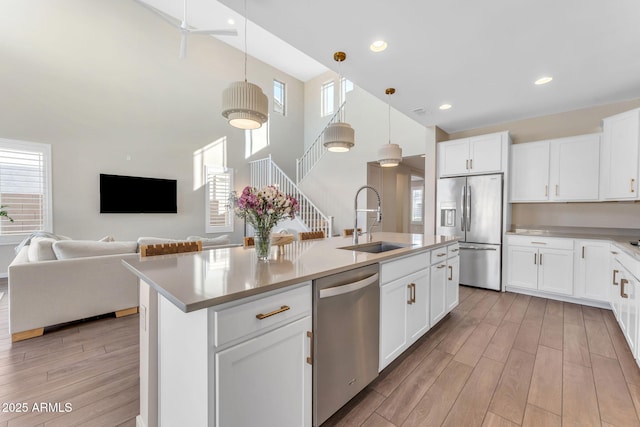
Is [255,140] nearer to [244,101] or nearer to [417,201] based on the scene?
[244,101]

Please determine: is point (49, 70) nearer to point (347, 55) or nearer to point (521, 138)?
point (347, 55)

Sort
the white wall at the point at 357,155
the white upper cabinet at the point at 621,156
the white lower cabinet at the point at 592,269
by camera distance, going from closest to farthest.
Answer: the white upper cabinet at the point at 621,156 → the white lower cabinet at the point at 592,269 → the white wall at the point at 357,155

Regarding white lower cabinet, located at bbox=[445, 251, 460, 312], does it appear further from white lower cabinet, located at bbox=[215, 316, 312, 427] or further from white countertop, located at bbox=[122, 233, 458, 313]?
white lower cabinet, located at bbox=[215, 316, 312, 427]

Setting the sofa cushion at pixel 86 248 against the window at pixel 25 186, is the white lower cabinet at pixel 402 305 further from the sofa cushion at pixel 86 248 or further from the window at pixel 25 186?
the window at pixel 25 186

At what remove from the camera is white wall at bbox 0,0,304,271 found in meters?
4.61

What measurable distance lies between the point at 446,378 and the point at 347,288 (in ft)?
3.97

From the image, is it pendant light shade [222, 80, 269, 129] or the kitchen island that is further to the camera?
pendant light shade [222, 80, 269, 129]

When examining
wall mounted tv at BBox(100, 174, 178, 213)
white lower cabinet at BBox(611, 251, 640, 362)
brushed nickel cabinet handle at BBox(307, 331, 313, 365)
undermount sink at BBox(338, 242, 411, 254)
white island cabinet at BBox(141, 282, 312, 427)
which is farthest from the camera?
wall mounted tv at BBox(100, 174, 178, 213)

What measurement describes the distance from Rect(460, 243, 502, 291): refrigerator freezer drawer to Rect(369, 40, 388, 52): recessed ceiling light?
3289 mm

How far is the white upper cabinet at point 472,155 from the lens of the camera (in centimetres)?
405

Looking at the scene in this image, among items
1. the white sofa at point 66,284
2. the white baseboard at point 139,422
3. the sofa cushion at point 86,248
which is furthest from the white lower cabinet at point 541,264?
the sofa cushion at point 86,248

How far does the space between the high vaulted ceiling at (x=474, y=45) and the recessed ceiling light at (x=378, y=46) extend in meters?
0.05

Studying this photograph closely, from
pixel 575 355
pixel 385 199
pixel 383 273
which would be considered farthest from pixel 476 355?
pixel 385 199

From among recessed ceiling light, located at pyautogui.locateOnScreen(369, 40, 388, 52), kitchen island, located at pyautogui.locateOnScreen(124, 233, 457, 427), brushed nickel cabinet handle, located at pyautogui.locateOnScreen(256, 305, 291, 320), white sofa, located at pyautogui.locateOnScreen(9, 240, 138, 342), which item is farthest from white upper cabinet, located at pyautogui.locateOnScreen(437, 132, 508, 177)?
white sofa, located at pyautogui.locateOnScreen(9, 240, 138, 342)
